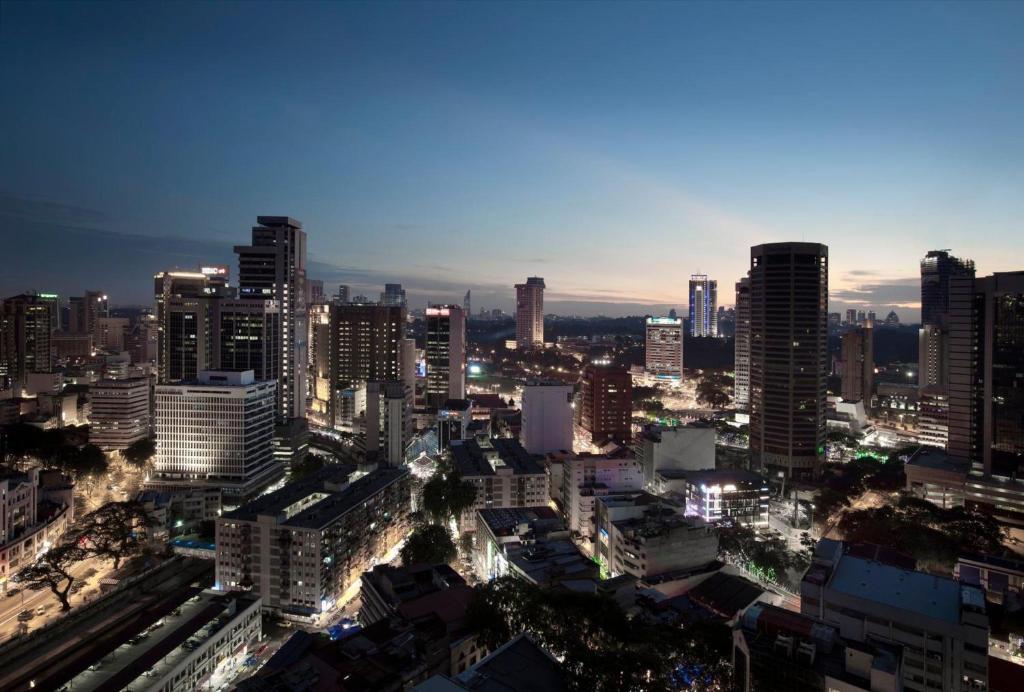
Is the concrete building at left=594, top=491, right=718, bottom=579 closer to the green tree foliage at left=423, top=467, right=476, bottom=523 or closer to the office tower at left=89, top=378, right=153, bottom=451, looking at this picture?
the green tree foliage at left=423, top=467, right=476, bottom=523

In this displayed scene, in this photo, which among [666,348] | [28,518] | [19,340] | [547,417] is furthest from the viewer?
[666,348]

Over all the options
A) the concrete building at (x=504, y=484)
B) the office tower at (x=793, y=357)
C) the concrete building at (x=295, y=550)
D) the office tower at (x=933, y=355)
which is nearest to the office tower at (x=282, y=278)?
the concrete building at (x=504, y=484)

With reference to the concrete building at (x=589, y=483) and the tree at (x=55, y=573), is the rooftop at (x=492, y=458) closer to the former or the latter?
the concrete building at (x=589, y=483)

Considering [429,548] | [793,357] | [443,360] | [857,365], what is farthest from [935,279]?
[429,548]

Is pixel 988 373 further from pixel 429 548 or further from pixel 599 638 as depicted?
pixel 429 548

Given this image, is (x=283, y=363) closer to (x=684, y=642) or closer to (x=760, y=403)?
(x=760, y=403)

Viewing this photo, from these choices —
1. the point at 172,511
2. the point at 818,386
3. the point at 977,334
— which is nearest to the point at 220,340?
the point at 172,511
